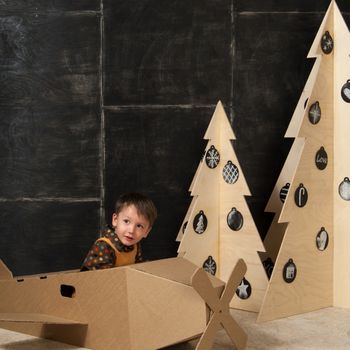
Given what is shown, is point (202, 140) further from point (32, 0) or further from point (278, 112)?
point (32, 0)

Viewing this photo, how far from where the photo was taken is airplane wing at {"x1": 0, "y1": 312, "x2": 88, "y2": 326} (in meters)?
2.08

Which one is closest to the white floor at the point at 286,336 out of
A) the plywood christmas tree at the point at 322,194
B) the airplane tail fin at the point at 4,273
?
the plywood christmas tree at the point at 322,194

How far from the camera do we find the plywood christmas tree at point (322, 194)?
101 inches

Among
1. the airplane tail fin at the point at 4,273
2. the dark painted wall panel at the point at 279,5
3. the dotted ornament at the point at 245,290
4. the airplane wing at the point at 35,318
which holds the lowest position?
the dotted ornament at the point at 245,290

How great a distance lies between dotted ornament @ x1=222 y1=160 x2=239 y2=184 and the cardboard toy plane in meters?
0.62

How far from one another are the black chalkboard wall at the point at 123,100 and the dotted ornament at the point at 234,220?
39 centimetres

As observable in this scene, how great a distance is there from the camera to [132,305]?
6.73 ft

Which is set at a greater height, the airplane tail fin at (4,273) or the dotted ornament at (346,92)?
the dotted ornament at (346,92)

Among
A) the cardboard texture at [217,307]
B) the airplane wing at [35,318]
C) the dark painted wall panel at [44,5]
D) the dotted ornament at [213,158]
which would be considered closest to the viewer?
the cardboard texture at [217,307]

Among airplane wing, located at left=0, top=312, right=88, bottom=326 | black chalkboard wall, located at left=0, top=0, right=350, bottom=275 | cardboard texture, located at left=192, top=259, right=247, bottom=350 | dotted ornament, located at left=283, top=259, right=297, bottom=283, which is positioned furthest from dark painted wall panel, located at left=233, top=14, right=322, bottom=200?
airplane wing, located at left=0, top=312, right=88, bottom=326

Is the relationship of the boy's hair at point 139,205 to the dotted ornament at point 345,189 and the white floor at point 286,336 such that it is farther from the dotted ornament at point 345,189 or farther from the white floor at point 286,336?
the dotted ornament at point 345,189

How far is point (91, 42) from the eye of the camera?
3.01m

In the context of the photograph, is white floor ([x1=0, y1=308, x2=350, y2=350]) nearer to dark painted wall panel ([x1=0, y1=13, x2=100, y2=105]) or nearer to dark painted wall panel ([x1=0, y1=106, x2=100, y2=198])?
dark painted wall panel ([x1=0, y1=106, x2=100, y2=198])

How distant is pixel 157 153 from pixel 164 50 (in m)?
0.47
